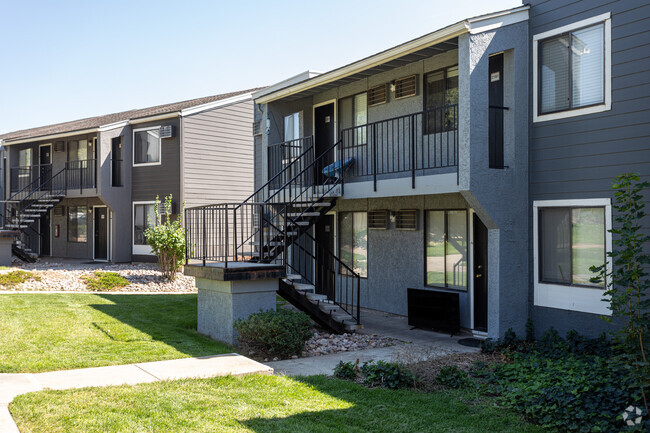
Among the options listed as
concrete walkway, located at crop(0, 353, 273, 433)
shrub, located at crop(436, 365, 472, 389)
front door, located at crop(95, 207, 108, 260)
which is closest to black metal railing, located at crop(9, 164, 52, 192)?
front door, located at crop(95, 207, 108, 260)

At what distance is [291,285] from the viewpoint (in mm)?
9977

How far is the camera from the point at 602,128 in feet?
27.8

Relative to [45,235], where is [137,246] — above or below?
below

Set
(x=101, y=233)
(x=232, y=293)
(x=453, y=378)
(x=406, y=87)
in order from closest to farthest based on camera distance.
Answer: (x=453, y=378), (x=232, y=293), (x=406, y=87), (x=101, y=233)

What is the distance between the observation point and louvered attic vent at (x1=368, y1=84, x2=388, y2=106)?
12.5 meters

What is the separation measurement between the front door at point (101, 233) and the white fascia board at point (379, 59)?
1324 cm

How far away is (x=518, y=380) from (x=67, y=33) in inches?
861

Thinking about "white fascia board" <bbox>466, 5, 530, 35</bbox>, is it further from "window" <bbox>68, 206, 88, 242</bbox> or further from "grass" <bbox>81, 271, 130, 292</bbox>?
"window" <bbox>68, 206, 88, 242</bbox>

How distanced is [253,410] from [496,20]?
273 inches

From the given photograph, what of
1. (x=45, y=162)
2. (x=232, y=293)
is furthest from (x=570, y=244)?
(x=45, y=162)

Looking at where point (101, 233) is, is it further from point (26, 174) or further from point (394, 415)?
point (394, 415)

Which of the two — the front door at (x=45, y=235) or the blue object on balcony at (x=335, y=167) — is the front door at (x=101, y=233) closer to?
the front door at (x=45, y=235)

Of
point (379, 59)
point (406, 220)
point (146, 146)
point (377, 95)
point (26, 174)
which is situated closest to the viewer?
point (379, 59)

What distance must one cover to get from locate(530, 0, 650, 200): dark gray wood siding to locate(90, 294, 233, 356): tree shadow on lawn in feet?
19.1
